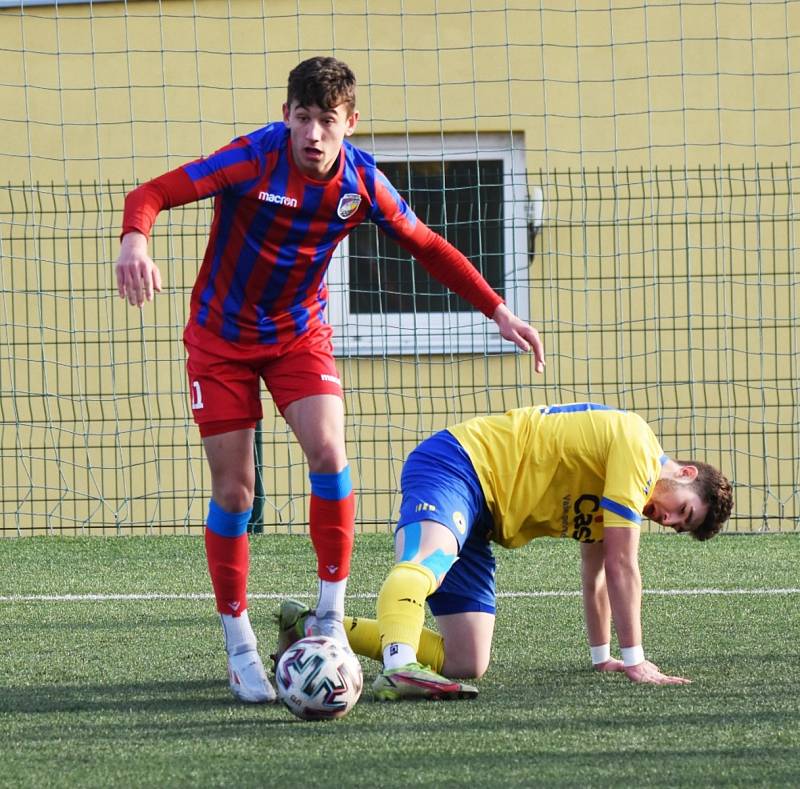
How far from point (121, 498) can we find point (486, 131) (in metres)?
3.64

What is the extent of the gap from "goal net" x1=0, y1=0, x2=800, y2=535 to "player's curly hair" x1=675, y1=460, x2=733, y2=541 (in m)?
4.48

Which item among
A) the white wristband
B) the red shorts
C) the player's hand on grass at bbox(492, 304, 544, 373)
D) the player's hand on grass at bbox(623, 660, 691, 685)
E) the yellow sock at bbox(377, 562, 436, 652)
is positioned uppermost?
the player's hand on grass at bbox(492, 304, 544, 373)

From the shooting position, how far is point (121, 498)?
886 cm

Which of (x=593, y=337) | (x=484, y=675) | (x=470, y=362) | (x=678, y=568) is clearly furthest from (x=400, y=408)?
(x=484, y=675)

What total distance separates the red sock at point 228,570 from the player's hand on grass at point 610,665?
108 cm

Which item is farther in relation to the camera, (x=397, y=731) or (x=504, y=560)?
(x=504, y=560)

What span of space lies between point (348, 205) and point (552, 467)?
98cm

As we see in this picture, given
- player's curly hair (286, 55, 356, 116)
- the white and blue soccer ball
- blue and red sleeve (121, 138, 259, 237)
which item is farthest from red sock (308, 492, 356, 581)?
player's curly hair (286, 55, 356, 116)

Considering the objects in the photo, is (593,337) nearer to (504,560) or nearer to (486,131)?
(486,131)

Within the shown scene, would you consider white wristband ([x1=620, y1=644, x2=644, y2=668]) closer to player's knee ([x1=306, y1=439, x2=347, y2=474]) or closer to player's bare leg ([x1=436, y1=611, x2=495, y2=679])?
player's bare leg ([x1=436, y1=611, x2=495, y2=679])

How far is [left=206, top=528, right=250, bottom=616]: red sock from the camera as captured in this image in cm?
402

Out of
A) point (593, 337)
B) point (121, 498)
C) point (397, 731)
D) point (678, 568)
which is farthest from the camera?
point (593, 337)

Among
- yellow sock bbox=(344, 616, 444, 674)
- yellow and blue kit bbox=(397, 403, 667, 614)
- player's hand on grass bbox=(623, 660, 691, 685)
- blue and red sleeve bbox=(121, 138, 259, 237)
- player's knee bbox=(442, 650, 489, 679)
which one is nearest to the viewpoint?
blue and red sleeve bbox=(121, 138, 259, 237)

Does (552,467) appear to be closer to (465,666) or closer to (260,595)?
(465,666)
